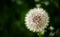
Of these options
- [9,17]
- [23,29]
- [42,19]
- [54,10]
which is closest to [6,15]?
[9,17]

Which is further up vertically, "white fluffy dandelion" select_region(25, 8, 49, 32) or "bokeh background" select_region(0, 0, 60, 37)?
"bokeh background" select_region(0, 0, 60, 37)

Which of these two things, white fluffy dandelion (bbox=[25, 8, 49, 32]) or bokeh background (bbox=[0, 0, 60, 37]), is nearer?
white fluffy dandelion (bbox=[25, 8, 49, 32])

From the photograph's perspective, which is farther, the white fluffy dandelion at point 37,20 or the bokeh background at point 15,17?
the bokeh background at point 15,17

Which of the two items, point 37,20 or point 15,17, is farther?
point 15,17

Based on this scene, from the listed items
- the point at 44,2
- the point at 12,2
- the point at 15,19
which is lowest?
the point at 44,2

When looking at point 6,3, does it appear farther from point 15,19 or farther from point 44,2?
point 44,2

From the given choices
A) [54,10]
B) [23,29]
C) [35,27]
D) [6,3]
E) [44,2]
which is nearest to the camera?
[35,27]

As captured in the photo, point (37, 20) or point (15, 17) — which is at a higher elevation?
point (15, 17)

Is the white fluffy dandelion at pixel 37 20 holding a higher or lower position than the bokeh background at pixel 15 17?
lower
